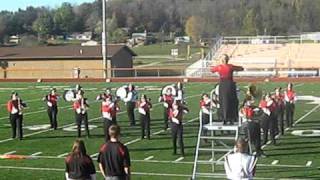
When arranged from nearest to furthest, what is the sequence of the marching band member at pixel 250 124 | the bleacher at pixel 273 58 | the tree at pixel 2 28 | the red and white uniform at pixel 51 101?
1. the marching band member at pixel 250 124
2. the red and white uniform at pixel 51 101
3. the bleacher at pixel 273 58
4. the tree at pixel 2 28

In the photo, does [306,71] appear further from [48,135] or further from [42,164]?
[42,164]

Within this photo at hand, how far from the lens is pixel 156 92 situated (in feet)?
132

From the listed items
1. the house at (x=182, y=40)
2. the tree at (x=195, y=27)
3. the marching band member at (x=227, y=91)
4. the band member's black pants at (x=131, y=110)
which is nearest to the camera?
the marching band member at (x=227, y=91)

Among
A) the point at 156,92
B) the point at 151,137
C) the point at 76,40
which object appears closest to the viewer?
the point at 151,137

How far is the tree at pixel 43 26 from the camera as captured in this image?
128 meters

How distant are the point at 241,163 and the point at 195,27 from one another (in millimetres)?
119577

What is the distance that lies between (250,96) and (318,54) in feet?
171

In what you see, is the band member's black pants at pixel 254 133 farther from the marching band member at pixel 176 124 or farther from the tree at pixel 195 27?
the tree at pixel 195 27

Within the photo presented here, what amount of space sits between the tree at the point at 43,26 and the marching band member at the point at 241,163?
119113mm

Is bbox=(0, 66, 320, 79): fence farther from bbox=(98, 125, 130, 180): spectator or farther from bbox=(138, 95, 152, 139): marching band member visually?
bbox=(98, 125, 130, 180): spectator

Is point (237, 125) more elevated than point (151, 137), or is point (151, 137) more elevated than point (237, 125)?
point (237, 125)

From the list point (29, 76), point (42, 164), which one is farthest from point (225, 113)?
point (29, 76)

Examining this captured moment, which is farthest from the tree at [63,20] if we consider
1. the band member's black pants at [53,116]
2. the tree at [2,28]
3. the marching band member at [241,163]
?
the marching band member at [241,163]

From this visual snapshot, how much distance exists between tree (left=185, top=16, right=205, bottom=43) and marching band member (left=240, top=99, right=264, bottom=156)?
108 m
